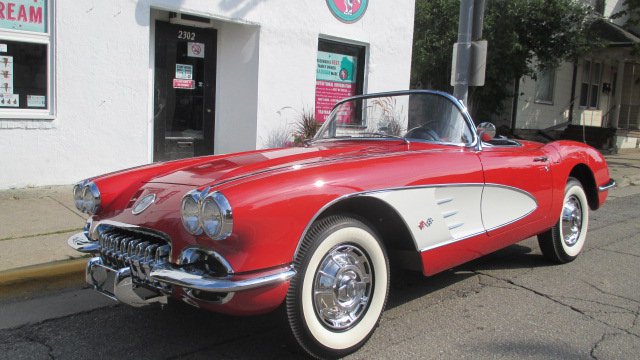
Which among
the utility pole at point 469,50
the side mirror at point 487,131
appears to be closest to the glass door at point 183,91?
the utility pole at point 469,50

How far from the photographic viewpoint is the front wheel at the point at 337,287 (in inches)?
105

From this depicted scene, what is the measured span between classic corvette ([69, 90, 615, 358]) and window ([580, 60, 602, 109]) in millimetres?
17424

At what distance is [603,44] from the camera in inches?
591

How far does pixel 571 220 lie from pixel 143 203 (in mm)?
3770

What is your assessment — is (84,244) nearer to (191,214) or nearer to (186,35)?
(191,214)

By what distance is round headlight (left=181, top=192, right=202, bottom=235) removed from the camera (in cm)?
255

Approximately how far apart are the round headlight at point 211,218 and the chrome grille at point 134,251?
1.07 feet

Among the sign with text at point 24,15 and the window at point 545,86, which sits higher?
the window at point 545,86

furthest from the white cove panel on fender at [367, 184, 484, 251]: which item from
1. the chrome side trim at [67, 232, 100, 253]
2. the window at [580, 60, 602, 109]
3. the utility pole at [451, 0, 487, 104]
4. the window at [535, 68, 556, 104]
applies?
the window at [580, 60, 602, 109]

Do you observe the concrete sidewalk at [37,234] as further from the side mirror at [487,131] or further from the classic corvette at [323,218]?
the side mirror at [487,131]

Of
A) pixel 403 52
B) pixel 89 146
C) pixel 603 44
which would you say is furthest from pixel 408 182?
pixel 603 44

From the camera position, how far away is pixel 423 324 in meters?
3.46

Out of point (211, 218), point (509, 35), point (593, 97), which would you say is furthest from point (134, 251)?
point (593, 97)

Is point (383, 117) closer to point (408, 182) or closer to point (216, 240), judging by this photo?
point (408, 182)
